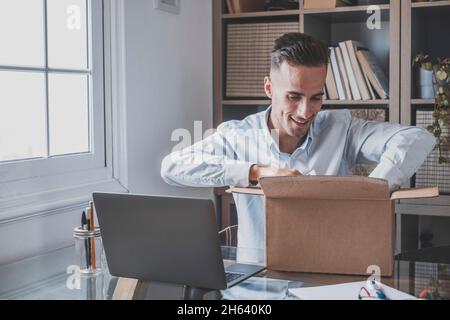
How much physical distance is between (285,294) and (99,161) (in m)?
1.22

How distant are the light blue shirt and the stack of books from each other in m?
0.50

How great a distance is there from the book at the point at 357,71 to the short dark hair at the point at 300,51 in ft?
2.16

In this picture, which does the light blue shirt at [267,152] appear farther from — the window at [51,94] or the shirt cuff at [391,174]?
the window at [51,94]

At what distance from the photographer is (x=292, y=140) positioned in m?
2.54

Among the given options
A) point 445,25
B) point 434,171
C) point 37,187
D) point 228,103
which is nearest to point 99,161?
point 37,187

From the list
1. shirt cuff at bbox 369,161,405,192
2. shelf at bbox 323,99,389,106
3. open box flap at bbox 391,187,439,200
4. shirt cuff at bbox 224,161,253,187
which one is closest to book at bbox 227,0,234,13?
shelf at bbox 323,99,389,106

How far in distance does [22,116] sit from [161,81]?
2.55ft

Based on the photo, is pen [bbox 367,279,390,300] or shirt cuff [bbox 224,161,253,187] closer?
pen [bbox 367,279,390,300]

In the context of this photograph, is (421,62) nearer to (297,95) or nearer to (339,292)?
(297,95)

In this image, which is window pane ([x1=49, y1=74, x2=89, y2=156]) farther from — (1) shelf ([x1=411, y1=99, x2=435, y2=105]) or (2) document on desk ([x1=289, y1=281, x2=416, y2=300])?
(1) shelf ([x1=411, y1=99, x2=435, y2=105])

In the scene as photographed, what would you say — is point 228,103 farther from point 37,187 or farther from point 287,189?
Result: point 287,189

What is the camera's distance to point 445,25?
321cm

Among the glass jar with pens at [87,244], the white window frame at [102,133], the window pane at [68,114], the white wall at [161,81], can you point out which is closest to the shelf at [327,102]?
the white wall at [161,81]

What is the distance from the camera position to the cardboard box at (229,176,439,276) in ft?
5.34
